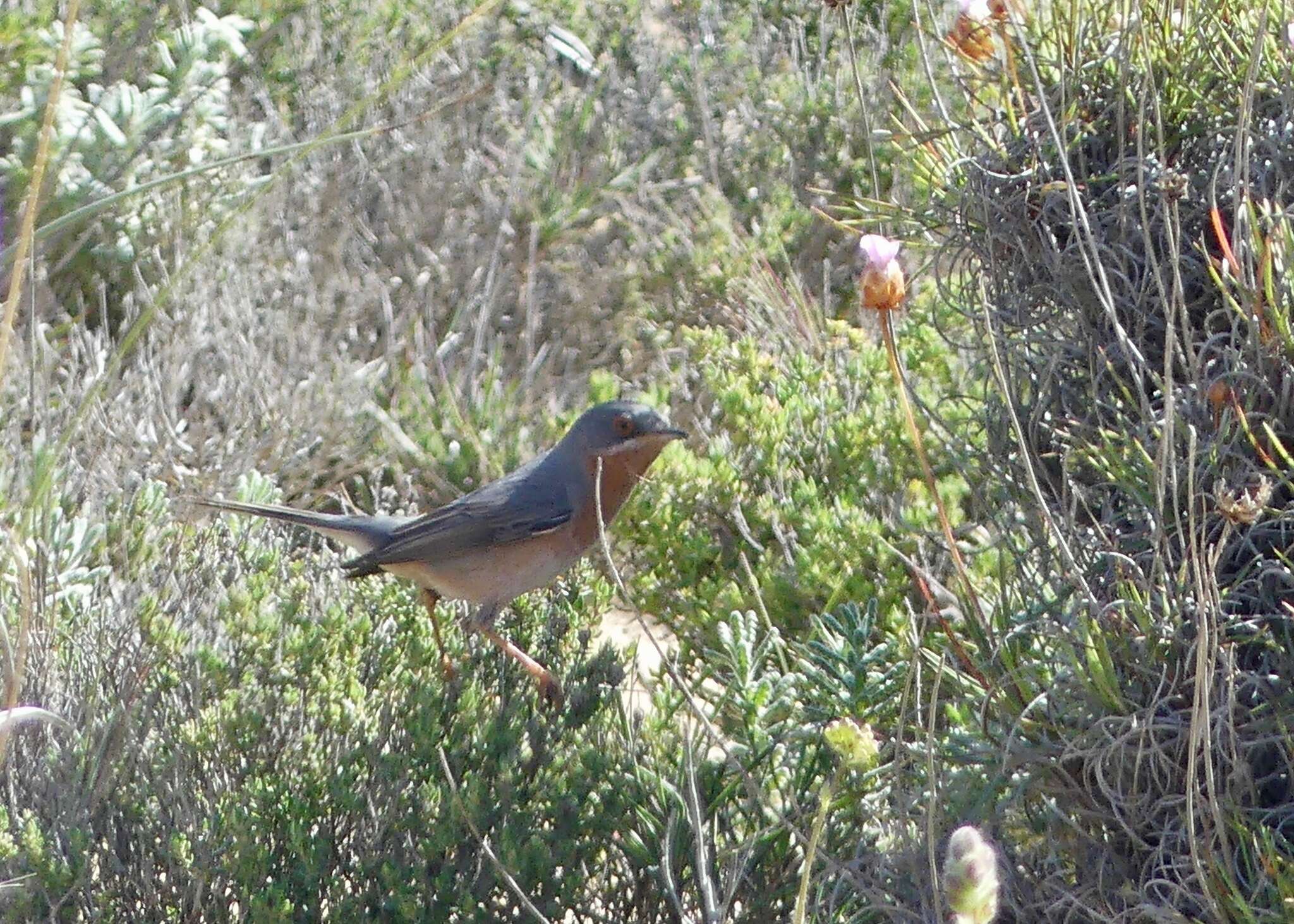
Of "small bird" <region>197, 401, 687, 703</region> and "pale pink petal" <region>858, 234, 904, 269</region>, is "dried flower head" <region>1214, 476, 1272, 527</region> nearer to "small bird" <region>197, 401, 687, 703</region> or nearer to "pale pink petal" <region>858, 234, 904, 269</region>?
"pale pink petal" <region>858, 234, 904, 269</region>

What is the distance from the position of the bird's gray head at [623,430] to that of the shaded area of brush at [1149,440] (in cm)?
181

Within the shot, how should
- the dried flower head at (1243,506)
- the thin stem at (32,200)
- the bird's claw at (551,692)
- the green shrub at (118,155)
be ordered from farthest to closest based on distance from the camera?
1. the green shrub at (118,155)
2. the bird's claw at (551,692)
3. the dried flower head at (1243,506)
4. the thin stem at (32,200)

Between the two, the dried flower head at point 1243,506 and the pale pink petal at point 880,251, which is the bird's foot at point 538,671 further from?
the dried flower head at point 1243,506

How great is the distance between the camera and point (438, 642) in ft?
13.6

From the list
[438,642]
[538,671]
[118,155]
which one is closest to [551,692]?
[538,671]

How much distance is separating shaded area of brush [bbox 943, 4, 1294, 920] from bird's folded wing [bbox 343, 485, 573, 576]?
1.92 m

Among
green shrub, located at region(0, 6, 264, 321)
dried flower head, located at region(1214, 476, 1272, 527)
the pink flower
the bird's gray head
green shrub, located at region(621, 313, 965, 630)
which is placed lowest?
green shrub, located at region(621, 313, 965, 630)

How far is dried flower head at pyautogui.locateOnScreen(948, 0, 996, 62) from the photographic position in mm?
2955

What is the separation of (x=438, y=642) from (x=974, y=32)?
2041mm

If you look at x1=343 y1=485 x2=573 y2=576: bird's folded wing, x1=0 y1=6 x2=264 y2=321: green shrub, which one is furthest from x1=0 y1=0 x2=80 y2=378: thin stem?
x1=0 y1=6 x2=264 y2=321: green shrub

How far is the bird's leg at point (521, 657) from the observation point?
3.85 m

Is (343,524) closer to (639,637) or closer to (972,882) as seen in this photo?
(639,637)

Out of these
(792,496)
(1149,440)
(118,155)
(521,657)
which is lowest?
(792,496)

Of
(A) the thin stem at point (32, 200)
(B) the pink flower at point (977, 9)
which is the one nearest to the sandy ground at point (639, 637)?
(B) the pink flower at point (977, 9)
